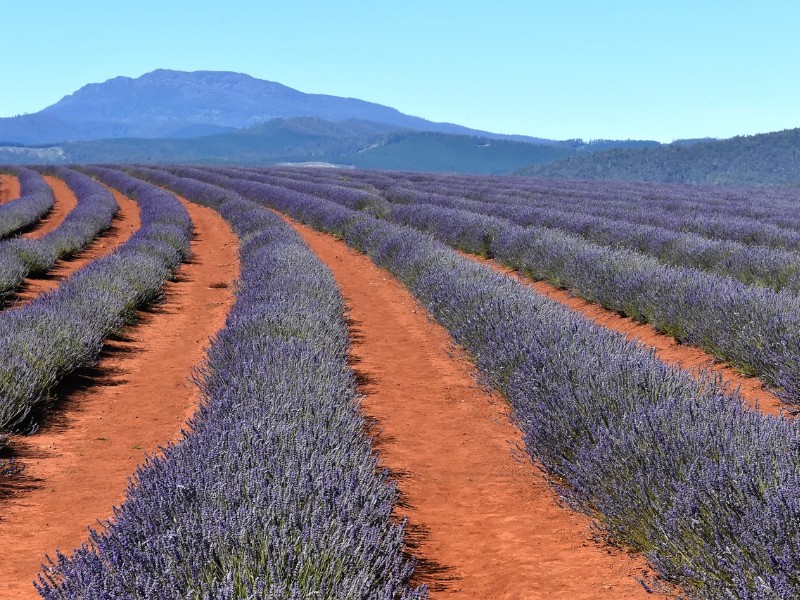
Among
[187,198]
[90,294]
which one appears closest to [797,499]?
[90,294]

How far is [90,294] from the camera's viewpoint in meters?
7.84

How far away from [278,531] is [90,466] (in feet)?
7.98

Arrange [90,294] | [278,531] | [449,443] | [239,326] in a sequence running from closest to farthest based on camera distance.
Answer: [278,531], [449,443], [239,326], [90,294]

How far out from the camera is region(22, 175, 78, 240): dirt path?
58.1 ft

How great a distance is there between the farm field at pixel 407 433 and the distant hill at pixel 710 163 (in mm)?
75830

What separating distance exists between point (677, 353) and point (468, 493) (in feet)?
12.8

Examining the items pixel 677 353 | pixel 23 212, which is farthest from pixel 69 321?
pixel 23 212

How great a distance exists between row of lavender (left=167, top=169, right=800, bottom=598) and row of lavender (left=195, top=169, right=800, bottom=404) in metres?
1.35

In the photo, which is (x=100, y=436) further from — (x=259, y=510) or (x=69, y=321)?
(x=259, y=510)

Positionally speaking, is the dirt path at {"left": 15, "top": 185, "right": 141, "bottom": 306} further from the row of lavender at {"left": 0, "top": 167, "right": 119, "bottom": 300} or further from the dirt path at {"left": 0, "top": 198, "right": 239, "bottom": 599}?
the dirt path at {"left": 0, "top": 198, "right": 239, "bottom": 599}

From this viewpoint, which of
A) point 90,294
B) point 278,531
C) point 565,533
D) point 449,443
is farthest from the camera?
point 90,294

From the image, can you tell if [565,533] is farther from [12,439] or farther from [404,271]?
[404,271]

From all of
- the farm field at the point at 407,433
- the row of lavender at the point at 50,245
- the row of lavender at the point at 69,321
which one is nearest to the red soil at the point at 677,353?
the farm field at the point at 407,433

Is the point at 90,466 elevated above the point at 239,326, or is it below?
below
